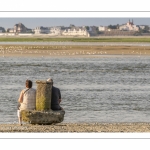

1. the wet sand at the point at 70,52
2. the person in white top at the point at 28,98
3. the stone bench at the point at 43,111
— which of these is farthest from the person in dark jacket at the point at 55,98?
the wet sand at the point at 70,52

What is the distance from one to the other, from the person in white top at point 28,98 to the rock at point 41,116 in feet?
0.39

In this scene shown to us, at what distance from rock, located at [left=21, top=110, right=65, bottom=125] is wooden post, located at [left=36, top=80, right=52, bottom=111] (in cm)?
18

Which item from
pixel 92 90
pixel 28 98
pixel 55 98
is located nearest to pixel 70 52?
pixel 92 90

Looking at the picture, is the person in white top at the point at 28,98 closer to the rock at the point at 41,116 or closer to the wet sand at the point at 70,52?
the rock at the point at 41,116

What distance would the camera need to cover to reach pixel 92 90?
87.1 ft

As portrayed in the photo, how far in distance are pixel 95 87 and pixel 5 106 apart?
8272 mm

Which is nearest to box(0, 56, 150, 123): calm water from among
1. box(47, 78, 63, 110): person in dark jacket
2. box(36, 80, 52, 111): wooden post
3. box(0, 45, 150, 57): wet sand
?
box(47, 78, 63, 110): person in dark jacket

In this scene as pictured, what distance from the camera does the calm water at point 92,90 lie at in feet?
61.0

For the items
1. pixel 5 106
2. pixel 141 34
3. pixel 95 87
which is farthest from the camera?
pixel 141 34
